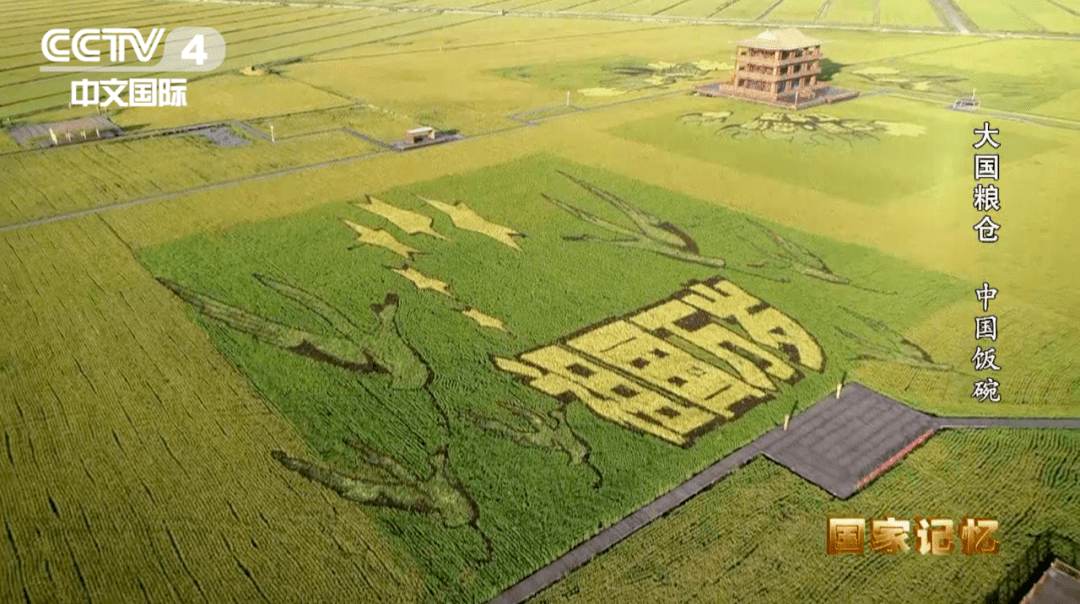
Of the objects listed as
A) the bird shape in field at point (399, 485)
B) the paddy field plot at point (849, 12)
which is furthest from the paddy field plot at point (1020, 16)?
the bird shape in field at point (399, 485)

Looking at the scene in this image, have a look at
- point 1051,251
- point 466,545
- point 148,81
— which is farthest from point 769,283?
point 148,81

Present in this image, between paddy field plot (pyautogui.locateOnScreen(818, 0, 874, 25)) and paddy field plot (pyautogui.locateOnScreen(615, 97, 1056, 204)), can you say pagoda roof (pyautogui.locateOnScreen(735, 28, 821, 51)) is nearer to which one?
paddy field plot (pyautogui.locateOnScreen(615, 97, 1056, 204))

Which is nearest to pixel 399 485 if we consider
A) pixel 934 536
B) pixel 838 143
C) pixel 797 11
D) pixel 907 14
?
pixel 934 536

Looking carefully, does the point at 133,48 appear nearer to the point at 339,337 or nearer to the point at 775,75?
the point at 775,75

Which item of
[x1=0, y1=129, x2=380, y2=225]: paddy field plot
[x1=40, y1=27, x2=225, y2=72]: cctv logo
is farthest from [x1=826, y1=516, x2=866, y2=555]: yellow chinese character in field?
[x1=40, y1=27, x2=225, y2=72]: cctv logo

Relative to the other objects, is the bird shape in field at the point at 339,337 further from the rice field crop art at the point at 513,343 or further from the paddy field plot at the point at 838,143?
the paddy field plot at the point at 838,143

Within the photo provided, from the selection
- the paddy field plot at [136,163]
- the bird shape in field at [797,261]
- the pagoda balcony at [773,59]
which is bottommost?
the bird shape in field at [797,261]

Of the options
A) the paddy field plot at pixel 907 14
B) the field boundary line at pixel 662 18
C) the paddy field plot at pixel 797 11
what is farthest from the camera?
the paddy field plot at pixel 797 11
